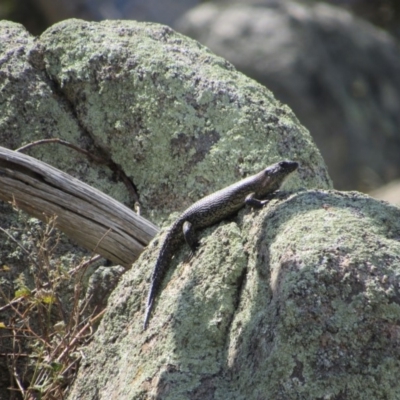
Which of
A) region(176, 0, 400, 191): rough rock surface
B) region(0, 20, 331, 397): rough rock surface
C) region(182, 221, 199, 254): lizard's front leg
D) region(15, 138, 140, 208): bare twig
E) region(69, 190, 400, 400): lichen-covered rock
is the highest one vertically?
region(176, 0, 400, 191): rough rock surface

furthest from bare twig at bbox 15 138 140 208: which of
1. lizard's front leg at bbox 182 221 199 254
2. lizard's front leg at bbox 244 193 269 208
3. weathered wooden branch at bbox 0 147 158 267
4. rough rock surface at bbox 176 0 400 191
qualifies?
rough rock surface at bbox 176 0 400 191

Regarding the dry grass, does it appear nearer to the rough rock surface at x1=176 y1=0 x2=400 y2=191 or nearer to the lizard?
the lizard

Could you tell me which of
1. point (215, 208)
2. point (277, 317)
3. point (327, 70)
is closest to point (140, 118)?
point (215, 208)

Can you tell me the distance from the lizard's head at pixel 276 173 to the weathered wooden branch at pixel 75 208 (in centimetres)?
67

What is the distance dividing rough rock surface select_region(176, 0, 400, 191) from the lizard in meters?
9.66

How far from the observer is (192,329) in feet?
12.0

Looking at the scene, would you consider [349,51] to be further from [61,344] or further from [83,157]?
[61,344]

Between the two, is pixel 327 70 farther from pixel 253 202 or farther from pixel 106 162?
pixel 253 202

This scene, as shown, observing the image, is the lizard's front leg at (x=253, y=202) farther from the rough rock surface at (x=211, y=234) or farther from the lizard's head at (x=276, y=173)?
the lizard's head at (x=276, y=173)

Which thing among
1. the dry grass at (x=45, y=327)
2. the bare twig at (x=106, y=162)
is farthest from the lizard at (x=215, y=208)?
the bare twig at (x=106, y=162)

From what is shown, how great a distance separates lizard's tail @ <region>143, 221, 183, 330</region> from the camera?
158 inches

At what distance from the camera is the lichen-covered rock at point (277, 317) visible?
315 centimetres

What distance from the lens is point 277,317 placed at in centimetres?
329

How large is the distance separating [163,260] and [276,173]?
2.68 feet
